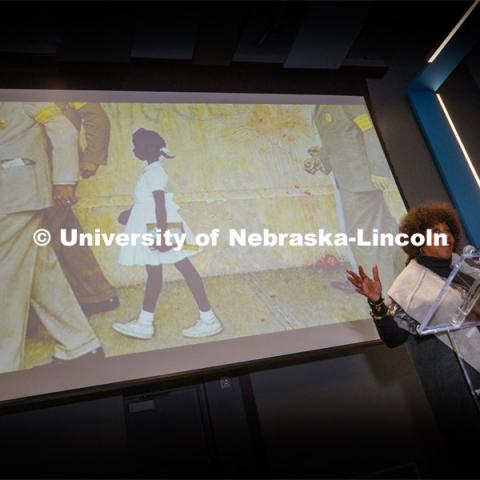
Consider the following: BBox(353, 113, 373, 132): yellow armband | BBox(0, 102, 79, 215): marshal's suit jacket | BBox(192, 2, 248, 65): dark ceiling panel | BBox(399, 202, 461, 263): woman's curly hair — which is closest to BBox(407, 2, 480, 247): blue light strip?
BBox(353, 113, 373, 132): yellow armband

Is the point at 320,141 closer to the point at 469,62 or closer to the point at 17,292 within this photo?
the point at 469,62

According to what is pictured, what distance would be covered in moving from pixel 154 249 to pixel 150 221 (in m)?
0.15

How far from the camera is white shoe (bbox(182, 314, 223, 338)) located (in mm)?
1833

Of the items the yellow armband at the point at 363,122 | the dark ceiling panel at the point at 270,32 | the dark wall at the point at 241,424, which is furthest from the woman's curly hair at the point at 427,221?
the dark ceiling panel at the point at 270,32

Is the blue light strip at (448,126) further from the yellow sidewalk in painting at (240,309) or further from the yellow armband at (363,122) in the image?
the yellow sidewalk in painting at (240,309)

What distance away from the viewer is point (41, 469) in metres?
1.81

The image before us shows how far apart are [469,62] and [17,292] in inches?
126

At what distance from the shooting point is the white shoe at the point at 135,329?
5.88ft

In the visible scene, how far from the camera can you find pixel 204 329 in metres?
1.85

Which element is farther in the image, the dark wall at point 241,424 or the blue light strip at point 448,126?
the blue light strip at point 448,126

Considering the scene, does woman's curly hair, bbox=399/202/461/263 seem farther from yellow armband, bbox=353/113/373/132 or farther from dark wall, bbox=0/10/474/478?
yellow armband, bbox=353/113/373/132

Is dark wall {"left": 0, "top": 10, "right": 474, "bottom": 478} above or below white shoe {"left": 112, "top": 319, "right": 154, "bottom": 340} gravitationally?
below

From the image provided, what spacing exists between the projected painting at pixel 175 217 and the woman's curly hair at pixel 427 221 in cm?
29

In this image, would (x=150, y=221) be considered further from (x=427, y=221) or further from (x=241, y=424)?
(x=427, y=221)
